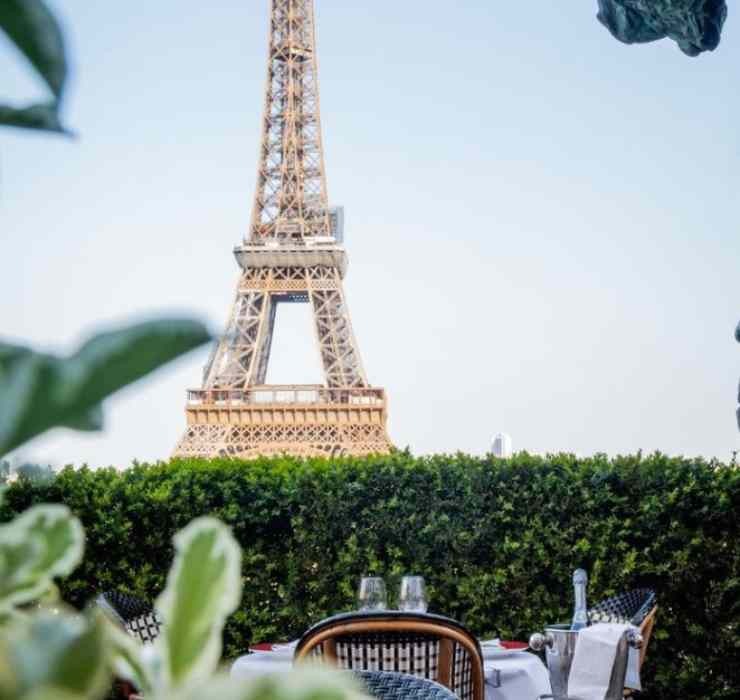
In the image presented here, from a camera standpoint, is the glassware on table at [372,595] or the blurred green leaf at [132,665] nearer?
the blurred green leaf at [132,665]

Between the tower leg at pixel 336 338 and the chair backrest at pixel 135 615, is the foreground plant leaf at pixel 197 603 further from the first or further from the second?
the tower leg at pixel 336 338

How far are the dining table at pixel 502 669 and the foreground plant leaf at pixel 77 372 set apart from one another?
3532mm

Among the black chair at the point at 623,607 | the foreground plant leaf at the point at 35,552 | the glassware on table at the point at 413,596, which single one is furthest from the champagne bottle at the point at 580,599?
the foreground plant leaf at the point at 35,552

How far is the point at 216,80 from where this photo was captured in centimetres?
2442

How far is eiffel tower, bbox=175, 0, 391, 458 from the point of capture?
2298cm

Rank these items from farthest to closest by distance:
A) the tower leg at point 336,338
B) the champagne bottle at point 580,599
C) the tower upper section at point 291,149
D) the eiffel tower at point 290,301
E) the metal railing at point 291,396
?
the tower upper section at point 291,149
the tower leg at point 336,338
the metal railing at point 291,396
the eiffel tower at point 290,301
the champagne bottle at point 580,599

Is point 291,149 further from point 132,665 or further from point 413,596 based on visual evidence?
point 132,665

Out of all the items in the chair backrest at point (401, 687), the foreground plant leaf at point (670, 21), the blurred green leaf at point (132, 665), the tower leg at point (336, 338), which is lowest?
the chair backrest at point (401, 687)

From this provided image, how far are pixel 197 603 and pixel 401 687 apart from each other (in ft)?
5.19

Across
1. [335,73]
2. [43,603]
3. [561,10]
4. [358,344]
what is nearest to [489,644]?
[43,603]

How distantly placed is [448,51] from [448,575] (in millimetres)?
21340

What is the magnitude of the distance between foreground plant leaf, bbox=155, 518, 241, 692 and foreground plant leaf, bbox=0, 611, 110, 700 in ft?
0.16

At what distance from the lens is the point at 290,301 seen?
2678 centimetres

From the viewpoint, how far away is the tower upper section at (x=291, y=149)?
26.4 meters
